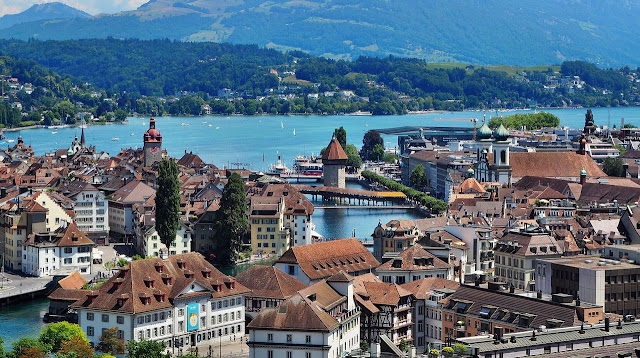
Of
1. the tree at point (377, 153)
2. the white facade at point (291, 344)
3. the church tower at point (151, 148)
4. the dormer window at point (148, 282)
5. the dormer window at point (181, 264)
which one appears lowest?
the tree at point (377, 153)

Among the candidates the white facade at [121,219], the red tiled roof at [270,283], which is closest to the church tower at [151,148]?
the white facade at [121,219]

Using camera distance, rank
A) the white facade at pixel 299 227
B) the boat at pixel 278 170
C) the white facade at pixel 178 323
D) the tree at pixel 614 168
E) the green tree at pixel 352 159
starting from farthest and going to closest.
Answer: the green tree at pixel 352 159 < the boat at pixel 278 170 < the tree at pixel 614 168 < the white facade at pixel 299 227 < the white facade at pixel 178 323

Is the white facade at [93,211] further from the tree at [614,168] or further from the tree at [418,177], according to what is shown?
the tree at [614,168]

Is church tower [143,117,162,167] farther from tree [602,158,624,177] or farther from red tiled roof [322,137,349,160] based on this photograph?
tree [602,158,624,177]

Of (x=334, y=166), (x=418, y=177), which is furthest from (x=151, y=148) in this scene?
(x=418, y=177)

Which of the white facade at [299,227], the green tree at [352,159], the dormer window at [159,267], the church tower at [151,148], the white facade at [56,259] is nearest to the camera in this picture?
the dormer window at [159,267]

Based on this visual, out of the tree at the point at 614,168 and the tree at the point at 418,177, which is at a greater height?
the tree at the point at 614,168

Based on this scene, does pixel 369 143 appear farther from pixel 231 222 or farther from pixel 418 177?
pixel 231 222

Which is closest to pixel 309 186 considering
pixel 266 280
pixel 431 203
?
pixel 431 203
